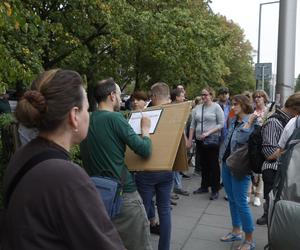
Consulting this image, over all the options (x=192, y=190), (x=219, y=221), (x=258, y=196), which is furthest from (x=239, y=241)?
(x=192, y=190)

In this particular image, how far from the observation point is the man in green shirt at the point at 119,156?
2.98 metres

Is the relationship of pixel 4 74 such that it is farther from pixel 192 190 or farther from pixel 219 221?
pixel 192 190

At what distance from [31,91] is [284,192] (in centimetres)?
237

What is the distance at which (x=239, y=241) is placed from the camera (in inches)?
199

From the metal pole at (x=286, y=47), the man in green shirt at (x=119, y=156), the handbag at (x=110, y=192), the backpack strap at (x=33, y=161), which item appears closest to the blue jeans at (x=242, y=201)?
the man in green shirt at (x=119, y=156)

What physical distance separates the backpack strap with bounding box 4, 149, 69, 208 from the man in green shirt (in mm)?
1464

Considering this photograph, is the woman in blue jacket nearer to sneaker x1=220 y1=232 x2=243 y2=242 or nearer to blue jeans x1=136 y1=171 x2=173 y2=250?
sneaker x1=220 y1=232 x2=243 y2=242

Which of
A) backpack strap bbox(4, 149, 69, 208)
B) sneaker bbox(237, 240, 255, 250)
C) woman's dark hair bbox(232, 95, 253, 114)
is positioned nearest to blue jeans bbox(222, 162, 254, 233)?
sneaker bbox(237, 240, 255, 250)

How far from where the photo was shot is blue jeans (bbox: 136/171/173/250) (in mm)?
3963

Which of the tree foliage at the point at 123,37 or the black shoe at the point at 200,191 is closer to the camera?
the black shoe at the point at 200,191

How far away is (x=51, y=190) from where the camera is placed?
139cm

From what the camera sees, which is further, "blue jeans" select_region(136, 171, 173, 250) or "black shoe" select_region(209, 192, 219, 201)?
"black shoe" select_region(209, 192, 219, 201)

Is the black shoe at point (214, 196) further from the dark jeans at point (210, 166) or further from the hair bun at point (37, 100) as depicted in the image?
the hair bun at point (37, 100)

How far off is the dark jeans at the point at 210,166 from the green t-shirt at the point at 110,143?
4.50 meters
